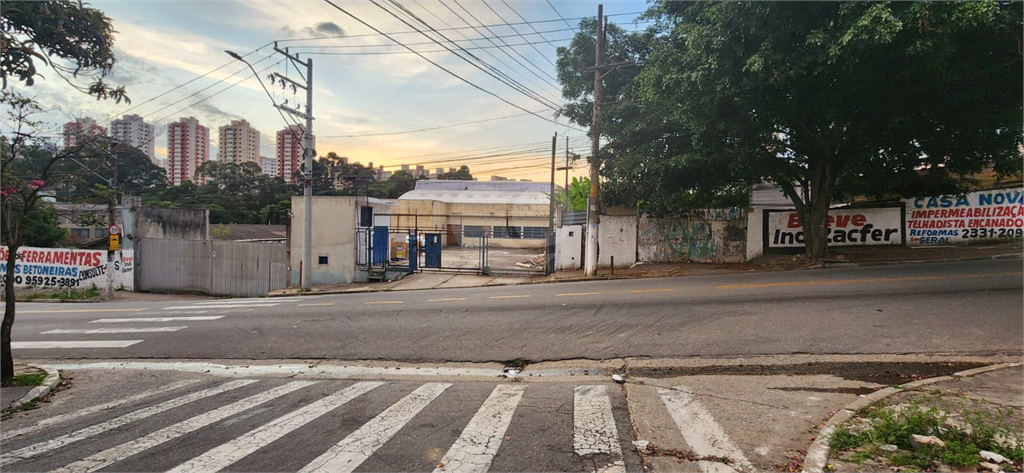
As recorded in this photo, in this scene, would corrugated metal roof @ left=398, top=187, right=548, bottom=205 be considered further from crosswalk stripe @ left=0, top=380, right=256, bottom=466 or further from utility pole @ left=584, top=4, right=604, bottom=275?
crosswalk stripe @ left=0, top=380, right=256, bottom=466

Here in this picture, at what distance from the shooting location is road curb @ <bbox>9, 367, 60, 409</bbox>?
5949 millimetres

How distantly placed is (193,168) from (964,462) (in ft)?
160

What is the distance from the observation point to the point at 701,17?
42.3 feet

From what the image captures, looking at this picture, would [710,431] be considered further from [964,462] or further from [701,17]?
[701,17]

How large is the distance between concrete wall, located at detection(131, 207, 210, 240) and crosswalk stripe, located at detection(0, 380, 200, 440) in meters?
22.9

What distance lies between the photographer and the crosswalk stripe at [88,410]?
5030 millimetres

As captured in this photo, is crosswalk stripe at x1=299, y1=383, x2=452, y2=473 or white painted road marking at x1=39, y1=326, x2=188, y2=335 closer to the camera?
crosswalk stripe at x1=299, y1=383, x2=452, y2=473

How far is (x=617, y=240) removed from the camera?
786 inches

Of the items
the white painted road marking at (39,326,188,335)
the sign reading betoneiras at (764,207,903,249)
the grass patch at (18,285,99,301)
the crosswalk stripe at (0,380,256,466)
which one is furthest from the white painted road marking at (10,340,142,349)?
the sign reading betoneiras at (764,207,903,249)

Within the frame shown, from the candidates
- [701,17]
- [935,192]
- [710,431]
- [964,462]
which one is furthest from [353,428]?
[935,192]

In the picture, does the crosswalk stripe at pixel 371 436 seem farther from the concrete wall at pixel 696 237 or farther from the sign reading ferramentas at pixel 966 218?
the sign reading ferramentas at pixel 966 218

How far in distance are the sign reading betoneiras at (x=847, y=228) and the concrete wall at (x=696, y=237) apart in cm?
113

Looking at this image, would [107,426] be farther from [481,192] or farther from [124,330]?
[481,192]

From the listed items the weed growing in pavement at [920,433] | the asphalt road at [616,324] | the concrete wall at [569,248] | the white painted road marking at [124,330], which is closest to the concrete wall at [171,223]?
the asphalt road at [616,324]
